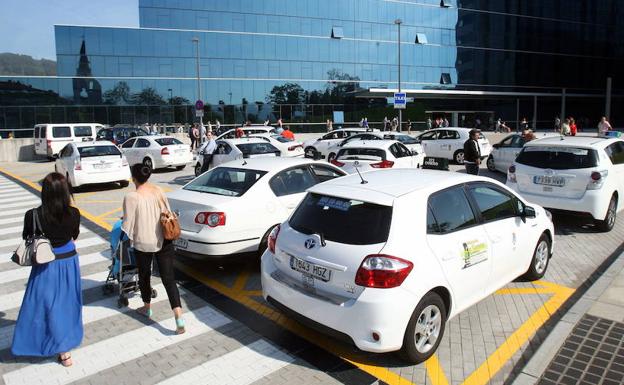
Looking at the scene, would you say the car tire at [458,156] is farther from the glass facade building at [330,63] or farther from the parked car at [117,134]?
the glass facade building at [330,63]

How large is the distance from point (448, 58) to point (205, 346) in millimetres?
53588

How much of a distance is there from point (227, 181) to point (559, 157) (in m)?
6.07

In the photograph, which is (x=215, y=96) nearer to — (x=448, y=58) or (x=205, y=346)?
(x=448, y=58)

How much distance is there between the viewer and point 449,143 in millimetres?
20156

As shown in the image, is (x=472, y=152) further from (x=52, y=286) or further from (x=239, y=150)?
(x=52, y=286)

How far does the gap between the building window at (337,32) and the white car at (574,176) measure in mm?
42156

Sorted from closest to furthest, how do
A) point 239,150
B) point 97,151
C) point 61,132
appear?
point 97,151
point 239,150
point 61,132

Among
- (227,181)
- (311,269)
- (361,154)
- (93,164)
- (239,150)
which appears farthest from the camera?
(239,150)

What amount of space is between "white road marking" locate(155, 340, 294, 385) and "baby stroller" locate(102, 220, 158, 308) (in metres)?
1.80

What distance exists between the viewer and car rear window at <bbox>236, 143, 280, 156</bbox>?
1534 cm

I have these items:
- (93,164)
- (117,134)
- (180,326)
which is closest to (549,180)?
(180,326)

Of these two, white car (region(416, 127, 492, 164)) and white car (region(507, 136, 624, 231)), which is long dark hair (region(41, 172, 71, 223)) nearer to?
white car (region(507, 136, 624, 231))

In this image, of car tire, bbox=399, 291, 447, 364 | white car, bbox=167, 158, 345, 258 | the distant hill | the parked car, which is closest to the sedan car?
white car, bbox=167, 158, 345, 258

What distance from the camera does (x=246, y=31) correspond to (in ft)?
151
